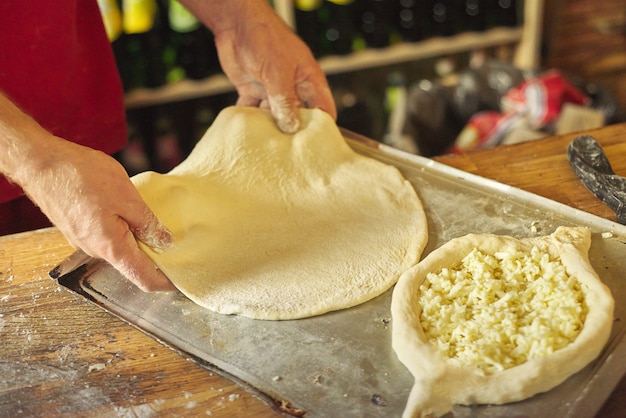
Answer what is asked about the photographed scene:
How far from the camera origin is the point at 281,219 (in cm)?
123

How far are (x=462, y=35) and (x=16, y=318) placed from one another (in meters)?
2.05

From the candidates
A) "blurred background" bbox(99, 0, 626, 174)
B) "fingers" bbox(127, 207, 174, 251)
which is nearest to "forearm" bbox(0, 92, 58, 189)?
"fingers" bbox(127, 207, 174, 251)

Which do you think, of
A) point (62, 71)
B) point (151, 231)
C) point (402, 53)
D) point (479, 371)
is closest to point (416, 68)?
point (402, 53)

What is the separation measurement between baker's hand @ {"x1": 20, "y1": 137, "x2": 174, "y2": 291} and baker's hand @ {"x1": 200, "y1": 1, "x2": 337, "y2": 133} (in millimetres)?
431

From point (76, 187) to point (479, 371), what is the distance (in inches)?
24.6

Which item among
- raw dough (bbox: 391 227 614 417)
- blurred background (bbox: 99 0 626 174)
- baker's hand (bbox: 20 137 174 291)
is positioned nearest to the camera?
raw dough (bbox: 391 227 614 417)

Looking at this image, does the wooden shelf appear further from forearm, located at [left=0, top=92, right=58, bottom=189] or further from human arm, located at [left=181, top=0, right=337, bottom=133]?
forearm, located at [left=0, top=92, right=58, bottom=189]

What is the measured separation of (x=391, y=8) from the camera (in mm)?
2506

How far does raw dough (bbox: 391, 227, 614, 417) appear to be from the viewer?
33.9 inches

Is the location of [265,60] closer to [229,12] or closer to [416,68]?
[229,12]

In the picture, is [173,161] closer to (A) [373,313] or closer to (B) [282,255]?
(B) [282,255]

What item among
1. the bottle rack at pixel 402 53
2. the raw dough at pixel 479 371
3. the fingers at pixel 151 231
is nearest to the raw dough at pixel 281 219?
the fingers at pixel 151 231

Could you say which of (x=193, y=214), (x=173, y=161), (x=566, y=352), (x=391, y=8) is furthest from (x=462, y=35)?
(x=566, y=352)

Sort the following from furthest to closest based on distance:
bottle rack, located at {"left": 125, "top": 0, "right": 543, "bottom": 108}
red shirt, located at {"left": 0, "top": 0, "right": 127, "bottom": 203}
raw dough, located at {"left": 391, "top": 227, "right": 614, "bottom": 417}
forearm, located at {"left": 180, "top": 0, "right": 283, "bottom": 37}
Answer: bottle rack, located at {"left": 125, "top": 0, "right": 543, "bottom": 108} < forearm, located at {"left": 180, "top": 0, "right": 283, "bottom": 37} < red shirt, located at {"left": 0, "top": 0, "right": 127, "bottom": 203} < raw dough, located at {"left": 391, "top": 227, "right": 614, "bottom": 417}
